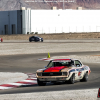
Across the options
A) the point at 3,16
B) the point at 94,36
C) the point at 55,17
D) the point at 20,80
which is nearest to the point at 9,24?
the point at 3,16

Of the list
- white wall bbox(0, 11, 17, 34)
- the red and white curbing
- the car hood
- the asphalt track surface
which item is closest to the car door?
the asphalt track surface

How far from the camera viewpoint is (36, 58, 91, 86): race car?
17.2 metres

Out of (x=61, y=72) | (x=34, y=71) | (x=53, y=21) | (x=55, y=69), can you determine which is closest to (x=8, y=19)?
(x=53, y=21)

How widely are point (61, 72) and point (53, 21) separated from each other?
100 m

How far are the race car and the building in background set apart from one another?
320 ft

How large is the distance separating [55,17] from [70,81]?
329 ft

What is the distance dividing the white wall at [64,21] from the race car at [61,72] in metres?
97.7

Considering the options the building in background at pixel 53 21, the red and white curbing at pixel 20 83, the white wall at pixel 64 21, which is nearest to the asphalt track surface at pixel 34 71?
the red and white curbing at pixel 20 83

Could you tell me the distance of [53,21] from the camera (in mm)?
117062

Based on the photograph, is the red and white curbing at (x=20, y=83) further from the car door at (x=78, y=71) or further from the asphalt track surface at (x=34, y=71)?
the car door at (x=78, y=71)

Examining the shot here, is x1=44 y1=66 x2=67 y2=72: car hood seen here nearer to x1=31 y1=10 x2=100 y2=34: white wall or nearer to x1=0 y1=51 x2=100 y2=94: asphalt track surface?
x1=0 y1=51 x2=100 y2=94: asphalt track surface

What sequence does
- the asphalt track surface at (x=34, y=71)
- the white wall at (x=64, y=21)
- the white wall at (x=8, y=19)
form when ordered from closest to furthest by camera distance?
1. the asphalt track surface at (x=34, y=71)
2. the white wall at (x=64, y=21)
3. the white wall at (x=8, y=19)

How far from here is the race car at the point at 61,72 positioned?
676 inches

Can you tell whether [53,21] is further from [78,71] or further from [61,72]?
[61,72]
